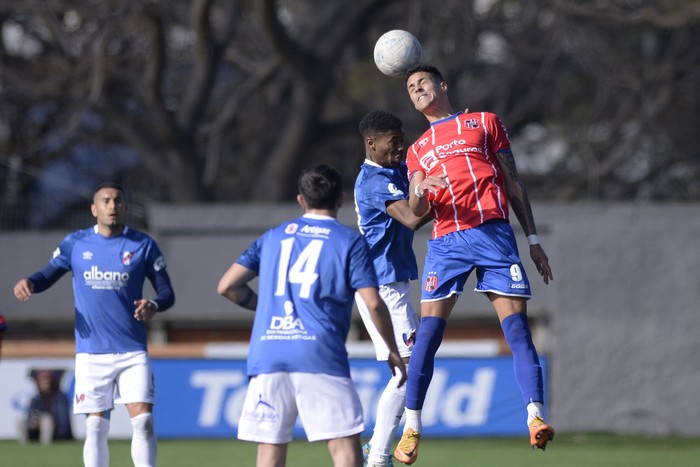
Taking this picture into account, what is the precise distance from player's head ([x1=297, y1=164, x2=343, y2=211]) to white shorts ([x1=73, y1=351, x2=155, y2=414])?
121 inches

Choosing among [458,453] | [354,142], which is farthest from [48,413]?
[354,142]

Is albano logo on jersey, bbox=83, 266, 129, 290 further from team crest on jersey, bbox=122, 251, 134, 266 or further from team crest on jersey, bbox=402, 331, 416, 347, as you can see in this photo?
team crest on jersey, bbox=402, 331, 416, 347

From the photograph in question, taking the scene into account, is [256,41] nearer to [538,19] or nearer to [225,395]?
[538,19]

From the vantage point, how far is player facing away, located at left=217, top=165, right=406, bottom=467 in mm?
6879

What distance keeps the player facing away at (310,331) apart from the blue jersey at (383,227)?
1.62 meters

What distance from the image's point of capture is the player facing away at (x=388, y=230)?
8562 millimetres

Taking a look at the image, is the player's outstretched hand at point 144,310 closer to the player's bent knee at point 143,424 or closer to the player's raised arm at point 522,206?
the player's bent knee at point 143,424

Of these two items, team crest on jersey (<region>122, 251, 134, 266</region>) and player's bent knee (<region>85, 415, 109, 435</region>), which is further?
team crest on jersey (<region>122, 251, 134, 266</region>)

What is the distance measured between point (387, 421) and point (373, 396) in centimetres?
769

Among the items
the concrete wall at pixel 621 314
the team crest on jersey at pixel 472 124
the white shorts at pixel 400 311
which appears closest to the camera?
the team crest on jersey at pixel 472 124

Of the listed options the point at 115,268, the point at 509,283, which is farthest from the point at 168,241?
the point at 509,283

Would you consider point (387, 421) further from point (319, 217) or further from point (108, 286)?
point (108, 286)

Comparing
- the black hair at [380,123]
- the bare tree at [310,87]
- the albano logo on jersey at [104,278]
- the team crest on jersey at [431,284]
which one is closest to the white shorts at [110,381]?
the albano logo on jersey at [104,278]

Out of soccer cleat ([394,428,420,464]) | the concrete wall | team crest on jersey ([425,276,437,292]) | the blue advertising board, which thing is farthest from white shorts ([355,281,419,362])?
the concrete wall
